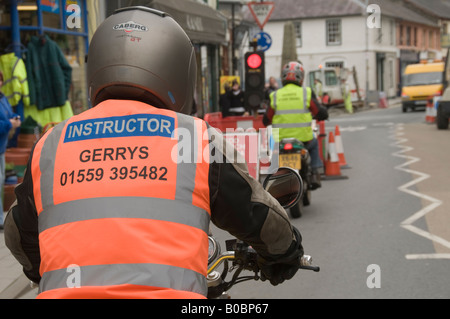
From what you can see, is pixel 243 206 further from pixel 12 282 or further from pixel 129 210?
pixel 12 282

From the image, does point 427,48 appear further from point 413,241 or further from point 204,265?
point 204,265

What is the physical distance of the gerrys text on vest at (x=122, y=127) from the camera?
197 cm

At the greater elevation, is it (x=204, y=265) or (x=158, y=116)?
(x=158, y=116)

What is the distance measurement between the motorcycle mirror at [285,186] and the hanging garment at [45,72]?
9073 mm

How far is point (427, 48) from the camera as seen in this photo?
68812mm

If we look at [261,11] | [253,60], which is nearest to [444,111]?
[261,11]

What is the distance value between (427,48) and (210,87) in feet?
151

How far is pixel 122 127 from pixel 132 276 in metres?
0.44

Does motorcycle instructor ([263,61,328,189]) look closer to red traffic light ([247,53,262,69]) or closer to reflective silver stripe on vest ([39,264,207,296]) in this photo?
red traffic light ([247,53,262,69])

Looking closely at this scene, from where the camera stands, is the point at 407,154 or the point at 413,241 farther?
the point at 407,154

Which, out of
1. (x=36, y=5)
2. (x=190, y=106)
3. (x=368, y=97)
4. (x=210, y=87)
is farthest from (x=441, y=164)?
(x=368, y=97)

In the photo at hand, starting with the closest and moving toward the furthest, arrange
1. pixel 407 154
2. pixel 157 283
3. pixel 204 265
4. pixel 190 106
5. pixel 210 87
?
pixel 157 283 < pixel 204 265 < pixel 190 106 < pixel 407 154 < pixel 210 87

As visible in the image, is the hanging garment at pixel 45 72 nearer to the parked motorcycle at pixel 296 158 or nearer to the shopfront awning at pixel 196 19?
the shopfront awning at pixel 196 19

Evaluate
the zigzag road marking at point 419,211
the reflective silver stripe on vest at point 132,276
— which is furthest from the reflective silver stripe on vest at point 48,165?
the zigzag road marking at point 419,211
